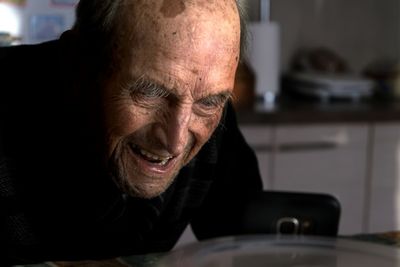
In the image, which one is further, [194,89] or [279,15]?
[279,15]

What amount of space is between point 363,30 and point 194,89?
2363mm

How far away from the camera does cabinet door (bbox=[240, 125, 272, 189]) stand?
8.26ft

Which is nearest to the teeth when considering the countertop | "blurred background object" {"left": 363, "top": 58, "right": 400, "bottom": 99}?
the countertop

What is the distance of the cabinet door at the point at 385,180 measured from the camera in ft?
8.91

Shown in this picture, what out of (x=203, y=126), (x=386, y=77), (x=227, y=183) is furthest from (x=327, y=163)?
(x=203, y=126)

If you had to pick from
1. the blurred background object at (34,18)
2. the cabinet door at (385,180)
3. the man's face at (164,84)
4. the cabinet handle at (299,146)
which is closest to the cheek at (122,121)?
the man's face at (164,84)

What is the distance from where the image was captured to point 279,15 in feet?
10.2

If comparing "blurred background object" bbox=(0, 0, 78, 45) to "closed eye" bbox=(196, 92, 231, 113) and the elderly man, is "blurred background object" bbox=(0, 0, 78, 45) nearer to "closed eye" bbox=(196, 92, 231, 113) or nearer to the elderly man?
the elderly man

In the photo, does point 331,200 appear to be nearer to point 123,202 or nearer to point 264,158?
point 123,202

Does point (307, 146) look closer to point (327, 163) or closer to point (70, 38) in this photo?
point (327, 163)

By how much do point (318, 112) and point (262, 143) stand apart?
208 millimetres

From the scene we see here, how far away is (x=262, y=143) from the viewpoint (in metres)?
2.56

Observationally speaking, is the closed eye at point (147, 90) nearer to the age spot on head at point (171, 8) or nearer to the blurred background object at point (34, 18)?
the age spot on head at point (171, 8)

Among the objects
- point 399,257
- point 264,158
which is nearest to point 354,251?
point 399,257
